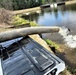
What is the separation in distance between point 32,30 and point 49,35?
7569mm

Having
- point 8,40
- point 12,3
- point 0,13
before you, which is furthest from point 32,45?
point 12,3

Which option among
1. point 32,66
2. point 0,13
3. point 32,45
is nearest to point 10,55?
point 32,45

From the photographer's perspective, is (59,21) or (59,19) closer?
(59,21)

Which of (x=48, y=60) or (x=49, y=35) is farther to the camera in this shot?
(x=49, y=35)

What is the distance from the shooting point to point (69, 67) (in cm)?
796

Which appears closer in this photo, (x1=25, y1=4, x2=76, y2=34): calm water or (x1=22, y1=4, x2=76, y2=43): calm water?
(x1=22, y1=4, x2=76, y2=43): calm water

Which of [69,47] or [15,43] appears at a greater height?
[15,43]

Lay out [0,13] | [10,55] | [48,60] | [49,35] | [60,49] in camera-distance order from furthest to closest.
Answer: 1. [0,13]
2. [49,35]
3. [60,49]
4. [10,55]
5. [48,60]

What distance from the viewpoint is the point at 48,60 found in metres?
4.19

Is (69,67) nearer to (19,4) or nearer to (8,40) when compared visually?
(8,40)

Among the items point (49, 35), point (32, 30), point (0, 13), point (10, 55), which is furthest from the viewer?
point (0, 13)

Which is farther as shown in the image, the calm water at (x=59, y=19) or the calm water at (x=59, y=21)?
the calm water at (x=59, y=19)

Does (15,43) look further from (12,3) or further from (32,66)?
(12,3)

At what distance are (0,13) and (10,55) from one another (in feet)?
51.3
